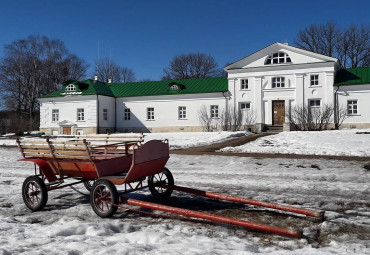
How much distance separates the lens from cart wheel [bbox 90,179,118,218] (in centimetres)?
507

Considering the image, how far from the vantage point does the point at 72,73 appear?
59.8 meters

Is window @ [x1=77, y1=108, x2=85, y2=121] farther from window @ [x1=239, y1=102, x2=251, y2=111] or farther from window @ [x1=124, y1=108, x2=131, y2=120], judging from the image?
window @ [x1=239, y1=102, x2=251, y2=111]

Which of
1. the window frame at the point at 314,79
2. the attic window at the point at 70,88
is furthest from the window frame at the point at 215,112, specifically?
the attic window at the point at 70,88

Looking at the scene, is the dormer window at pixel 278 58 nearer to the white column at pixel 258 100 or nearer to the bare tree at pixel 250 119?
the white column at pixel 258 100

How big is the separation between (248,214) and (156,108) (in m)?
31.4

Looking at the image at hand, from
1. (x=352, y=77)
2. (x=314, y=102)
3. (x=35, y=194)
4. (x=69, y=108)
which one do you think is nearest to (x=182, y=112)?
(x=69, y=108)

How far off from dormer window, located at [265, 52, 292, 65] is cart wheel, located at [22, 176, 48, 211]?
2958 cm

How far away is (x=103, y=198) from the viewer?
525 centimetres

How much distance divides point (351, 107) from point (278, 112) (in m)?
6.30

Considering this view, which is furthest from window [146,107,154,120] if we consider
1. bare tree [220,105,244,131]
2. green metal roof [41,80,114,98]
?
bare tree [220,105,244,131]

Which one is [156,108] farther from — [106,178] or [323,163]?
[106,178]

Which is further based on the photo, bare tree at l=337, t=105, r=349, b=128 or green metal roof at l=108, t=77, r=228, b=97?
green metal roof at l=108, t=77, r=228, b=97

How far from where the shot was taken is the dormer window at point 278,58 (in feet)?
105

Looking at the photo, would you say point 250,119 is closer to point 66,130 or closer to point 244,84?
point 244,84
